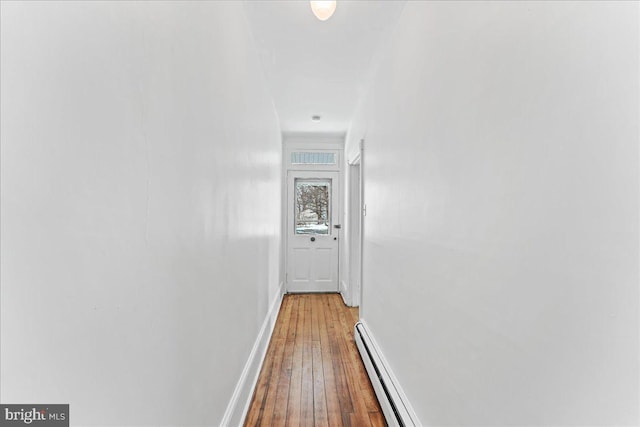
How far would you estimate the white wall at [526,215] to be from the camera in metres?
0.62

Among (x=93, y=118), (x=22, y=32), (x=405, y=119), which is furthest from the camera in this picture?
(x=405, y=119)

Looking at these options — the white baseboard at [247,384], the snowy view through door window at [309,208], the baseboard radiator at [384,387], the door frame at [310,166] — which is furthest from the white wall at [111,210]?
the snowy view through door window at [309,208]

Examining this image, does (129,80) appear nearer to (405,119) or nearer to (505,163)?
(505,163)

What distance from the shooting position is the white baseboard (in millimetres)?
1700

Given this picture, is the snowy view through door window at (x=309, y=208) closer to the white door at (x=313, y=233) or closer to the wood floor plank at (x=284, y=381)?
the white door at (x=313, y=233)

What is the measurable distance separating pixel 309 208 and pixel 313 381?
10.1ft

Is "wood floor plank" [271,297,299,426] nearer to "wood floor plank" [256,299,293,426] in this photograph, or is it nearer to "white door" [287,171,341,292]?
"wood floor plank" [256,299,293,426]

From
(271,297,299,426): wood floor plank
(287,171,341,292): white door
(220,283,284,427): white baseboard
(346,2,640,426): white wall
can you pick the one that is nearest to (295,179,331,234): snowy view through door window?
(287,171,341,292): white door

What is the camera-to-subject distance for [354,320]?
3.95 metres

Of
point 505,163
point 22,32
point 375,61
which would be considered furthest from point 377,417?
point 375,61

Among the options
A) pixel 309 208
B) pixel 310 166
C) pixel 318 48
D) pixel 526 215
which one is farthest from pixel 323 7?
pixel 309 208

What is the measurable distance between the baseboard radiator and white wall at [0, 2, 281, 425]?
927mm

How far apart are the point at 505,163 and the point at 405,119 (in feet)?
3.51

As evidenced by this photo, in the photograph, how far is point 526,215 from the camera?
84 cm
